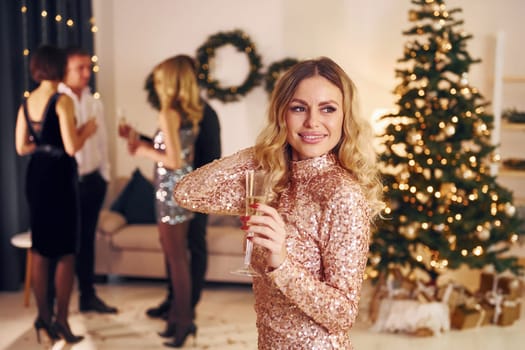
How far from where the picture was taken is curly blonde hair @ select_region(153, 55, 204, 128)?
3.68m

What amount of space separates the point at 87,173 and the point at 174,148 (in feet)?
3.58

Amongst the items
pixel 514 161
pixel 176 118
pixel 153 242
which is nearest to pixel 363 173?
pixel 176 118

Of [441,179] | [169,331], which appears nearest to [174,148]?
[169,331]

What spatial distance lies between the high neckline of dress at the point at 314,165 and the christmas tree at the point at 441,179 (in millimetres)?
2911

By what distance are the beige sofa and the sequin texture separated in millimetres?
1501

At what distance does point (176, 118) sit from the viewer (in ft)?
12.1

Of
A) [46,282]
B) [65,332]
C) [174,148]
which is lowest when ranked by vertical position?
[65,332]

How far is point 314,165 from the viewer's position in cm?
152

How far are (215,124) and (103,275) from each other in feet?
7.78

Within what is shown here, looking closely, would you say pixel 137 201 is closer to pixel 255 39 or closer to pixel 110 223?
pixel 110 223

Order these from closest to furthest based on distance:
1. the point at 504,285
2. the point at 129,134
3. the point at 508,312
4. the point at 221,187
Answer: the point at 221,187 → the point at 129,134 → the point at 508,312 → the point at 504,285

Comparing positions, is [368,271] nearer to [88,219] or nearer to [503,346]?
[503,346]

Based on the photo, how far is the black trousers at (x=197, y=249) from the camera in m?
4.05

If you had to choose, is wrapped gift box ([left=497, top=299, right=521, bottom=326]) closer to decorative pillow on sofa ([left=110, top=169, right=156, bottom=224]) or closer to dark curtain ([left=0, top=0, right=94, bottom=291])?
decorative pillow on sofa ([left=110, top=169, right=156, bottom=224])
